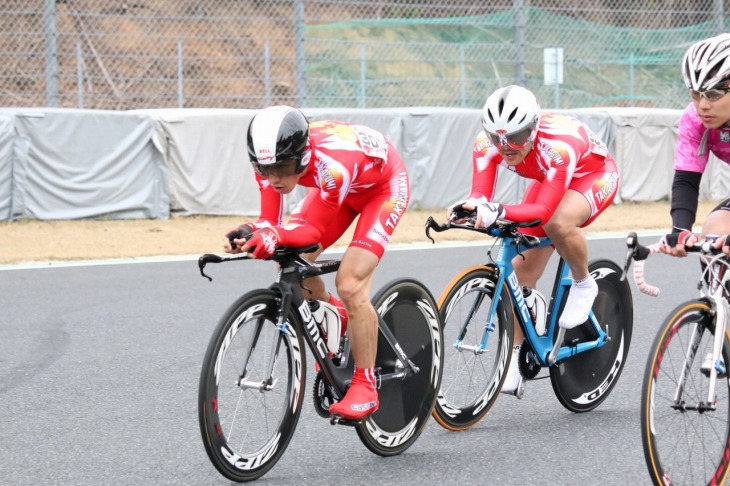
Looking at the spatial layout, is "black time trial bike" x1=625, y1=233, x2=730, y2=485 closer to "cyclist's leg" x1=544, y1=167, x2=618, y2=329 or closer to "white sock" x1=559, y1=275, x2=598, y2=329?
"cyclist's leg" x1=544, y1=167, x2=618, y2=329

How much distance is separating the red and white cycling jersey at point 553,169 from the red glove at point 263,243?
1.24 meters

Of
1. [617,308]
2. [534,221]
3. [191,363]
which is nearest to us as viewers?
[534,221]

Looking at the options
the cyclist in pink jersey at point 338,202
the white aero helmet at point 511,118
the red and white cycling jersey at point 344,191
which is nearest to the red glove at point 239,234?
the cyclist in pink jersey at point 338,202

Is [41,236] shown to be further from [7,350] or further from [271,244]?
[271,244]

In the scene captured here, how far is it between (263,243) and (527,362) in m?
1.92

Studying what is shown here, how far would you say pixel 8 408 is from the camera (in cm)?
597

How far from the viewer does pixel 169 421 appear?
573 cm

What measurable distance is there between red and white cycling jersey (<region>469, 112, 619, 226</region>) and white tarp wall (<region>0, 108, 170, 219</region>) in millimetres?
8888

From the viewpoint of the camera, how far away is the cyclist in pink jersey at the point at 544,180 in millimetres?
5328

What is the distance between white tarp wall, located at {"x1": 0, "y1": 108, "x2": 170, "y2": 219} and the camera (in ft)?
44.1

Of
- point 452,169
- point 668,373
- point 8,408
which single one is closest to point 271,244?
point 668,373

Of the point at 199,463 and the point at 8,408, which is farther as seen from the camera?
the point at 8,408

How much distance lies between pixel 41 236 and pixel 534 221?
864 centimetres

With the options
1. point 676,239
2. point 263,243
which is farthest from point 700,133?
point 263,243
